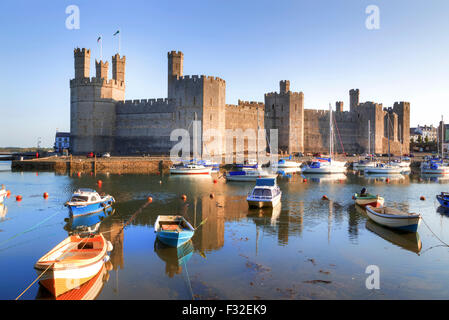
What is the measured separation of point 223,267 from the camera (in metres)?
10.6

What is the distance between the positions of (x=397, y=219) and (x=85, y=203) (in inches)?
511

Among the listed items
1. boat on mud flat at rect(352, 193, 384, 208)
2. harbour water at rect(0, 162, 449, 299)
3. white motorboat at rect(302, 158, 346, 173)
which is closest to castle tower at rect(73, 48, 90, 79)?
harbour water at rect(0, 162, 449, 299)

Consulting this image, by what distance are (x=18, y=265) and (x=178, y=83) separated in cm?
3530

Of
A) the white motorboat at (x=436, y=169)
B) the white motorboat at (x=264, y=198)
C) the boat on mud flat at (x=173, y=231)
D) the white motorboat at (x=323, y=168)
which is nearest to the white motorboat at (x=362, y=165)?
the white motorboat at (x=323, y=168)

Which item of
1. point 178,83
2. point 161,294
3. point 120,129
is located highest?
point 178,83

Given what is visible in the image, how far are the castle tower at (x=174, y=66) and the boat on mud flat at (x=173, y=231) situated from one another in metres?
34.4

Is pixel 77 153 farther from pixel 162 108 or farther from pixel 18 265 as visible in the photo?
pixel 18 265

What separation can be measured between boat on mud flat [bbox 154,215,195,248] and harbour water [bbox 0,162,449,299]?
30 centimetres

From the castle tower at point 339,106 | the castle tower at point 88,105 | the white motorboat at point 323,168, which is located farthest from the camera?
the castle tower at point 339,106

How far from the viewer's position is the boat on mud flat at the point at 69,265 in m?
8.90

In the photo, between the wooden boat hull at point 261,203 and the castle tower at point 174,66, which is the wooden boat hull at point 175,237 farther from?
the castle tower at point 174,66

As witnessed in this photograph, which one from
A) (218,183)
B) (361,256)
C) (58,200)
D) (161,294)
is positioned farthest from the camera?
(218,183)

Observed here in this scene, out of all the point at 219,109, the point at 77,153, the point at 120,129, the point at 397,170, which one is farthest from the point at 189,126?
the point at 397,170
